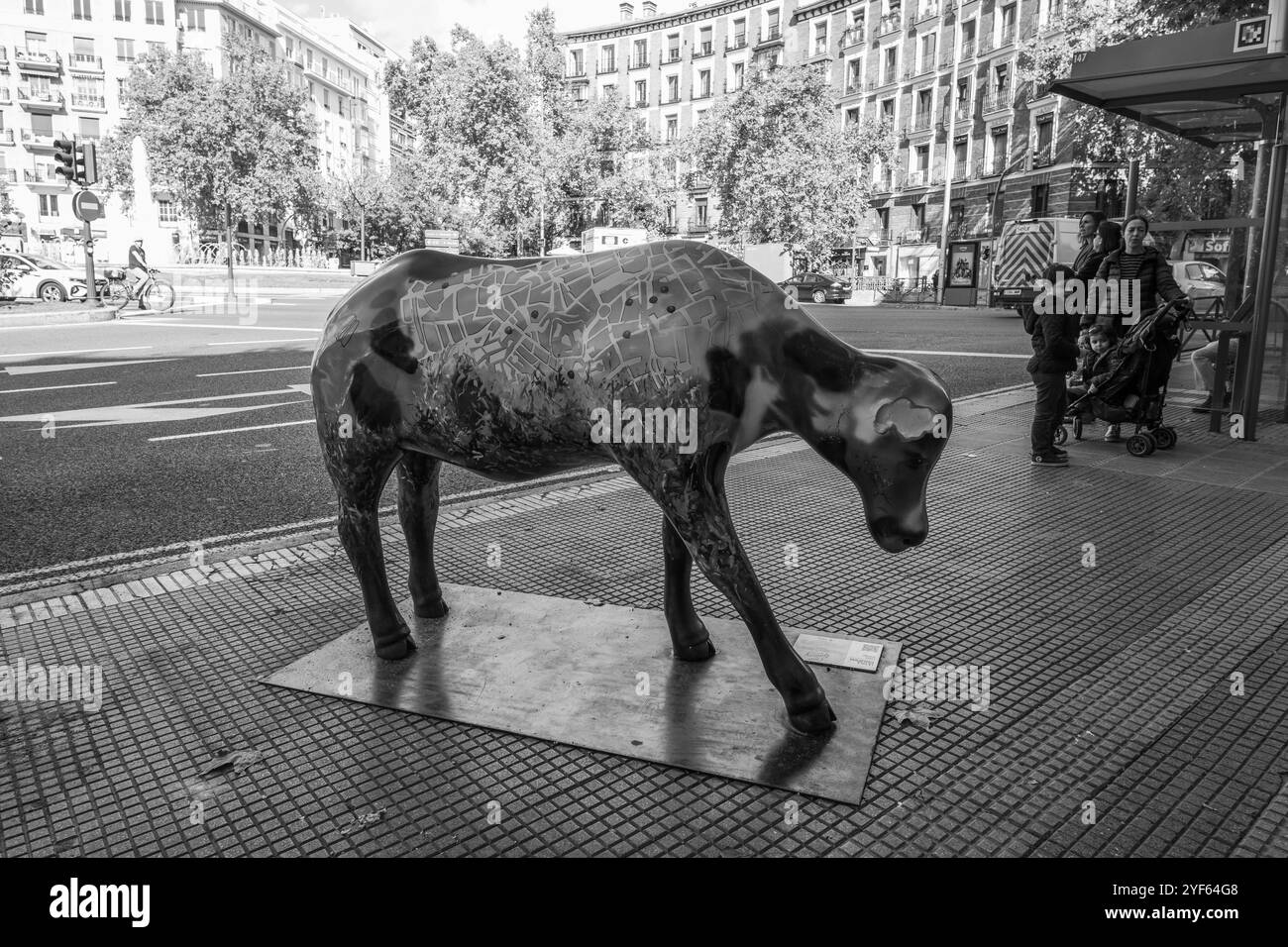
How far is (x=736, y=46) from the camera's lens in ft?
209

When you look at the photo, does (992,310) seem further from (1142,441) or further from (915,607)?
(915,607)

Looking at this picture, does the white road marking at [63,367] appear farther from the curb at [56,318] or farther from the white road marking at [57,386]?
the curb at [56,318]

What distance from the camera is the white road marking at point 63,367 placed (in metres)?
12.2

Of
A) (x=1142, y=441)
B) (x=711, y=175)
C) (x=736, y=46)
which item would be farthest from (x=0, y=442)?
(x=736, y=46)

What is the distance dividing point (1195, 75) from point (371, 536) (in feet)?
27.8

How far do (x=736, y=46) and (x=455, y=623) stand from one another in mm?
67445

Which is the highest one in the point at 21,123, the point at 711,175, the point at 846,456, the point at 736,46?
the point at 736,46

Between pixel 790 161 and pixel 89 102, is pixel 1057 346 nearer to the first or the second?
pixel 790 161

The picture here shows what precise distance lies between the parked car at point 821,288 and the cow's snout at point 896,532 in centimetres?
3513

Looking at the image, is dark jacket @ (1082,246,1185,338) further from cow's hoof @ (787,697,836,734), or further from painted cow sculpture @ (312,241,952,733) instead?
cow's hoof @ (787,697,836,734)

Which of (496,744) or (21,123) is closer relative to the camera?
(496,744)

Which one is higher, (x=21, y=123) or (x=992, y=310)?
(x=21, y=123)

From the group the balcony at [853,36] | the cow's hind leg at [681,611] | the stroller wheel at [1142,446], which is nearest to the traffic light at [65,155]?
the stroller wheel at [1142,446]
